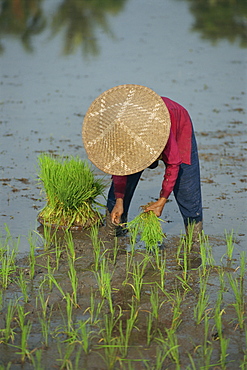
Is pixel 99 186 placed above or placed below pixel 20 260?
above

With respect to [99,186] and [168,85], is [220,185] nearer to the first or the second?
[99,186]

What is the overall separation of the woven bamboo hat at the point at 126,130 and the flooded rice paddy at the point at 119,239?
2.46ft

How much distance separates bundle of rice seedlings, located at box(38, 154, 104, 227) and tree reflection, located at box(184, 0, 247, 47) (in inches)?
340

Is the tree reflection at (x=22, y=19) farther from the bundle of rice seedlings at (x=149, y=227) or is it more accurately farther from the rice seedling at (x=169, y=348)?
the rice seedling at (x=169, y=348)

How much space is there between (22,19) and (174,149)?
11657 millimetres

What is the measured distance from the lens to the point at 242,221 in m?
6.44

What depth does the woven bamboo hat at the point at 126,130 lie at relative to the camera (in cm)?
475

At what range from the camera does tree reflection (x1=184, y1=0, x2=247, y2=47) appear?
48.7 ft

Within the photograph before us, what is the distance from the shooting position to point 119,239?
5.98m

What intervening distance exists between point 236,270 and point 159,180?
236cm

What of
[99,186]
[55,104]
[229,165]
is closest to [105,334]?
[99,186]

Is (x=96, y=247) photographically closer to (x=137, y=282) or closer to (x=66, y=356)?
(x=137, y=282)

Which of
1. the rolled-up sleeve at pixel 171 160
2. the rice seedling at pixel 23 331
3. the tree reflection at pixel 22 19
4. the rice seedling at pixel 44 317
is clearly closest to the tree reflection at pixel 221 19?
the tree reflection at pixel 22 19

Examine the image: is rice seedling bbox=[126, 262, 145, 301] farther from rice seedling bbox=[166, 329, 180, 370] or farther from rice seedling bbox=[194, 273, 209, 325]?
rice seedling bbox=[166, 329, 180, 370]
